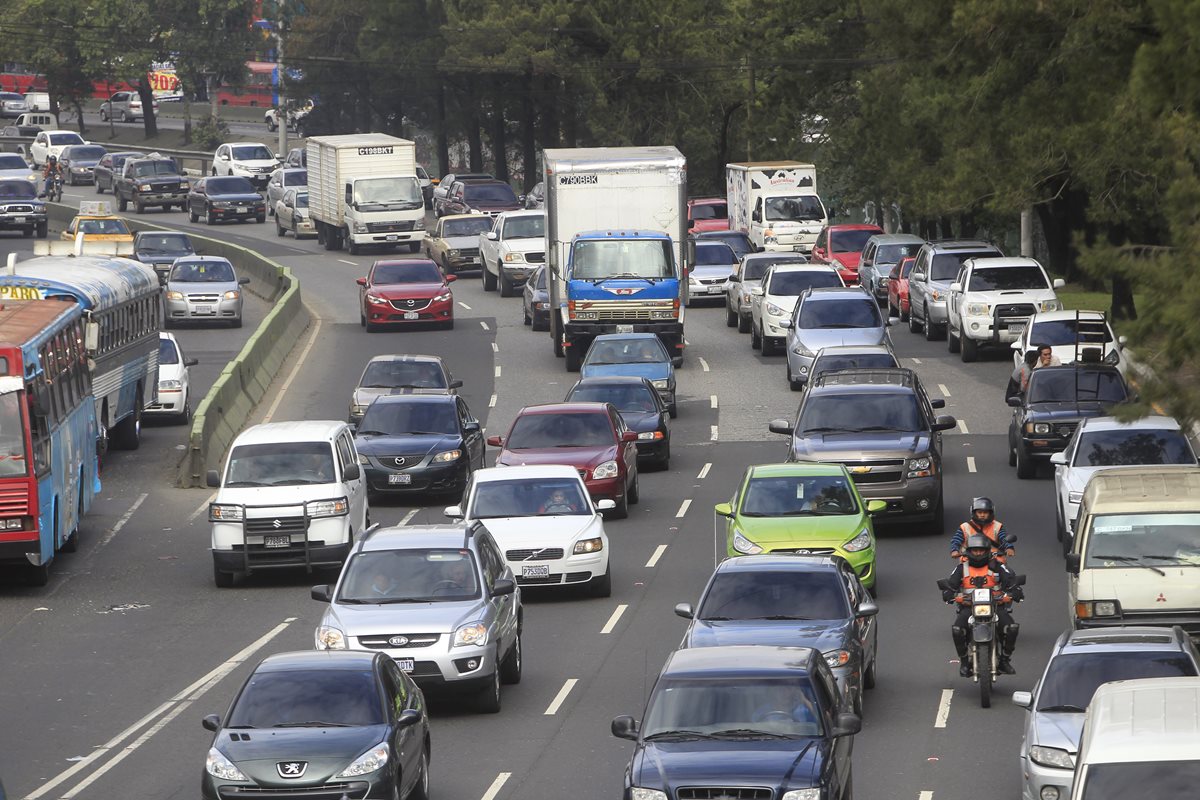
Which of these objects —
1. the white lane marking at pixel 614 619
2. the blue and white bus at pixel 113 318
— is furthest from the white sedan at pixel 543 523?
the blue and white bus at pixel 113 318

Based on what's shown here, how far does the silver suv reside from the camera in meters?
17.8

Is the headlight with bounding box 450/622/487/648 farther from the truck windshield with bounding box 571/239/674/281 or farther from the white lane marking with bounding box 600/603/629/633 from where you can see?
the truck windshield with bounding box 571/239/674/281

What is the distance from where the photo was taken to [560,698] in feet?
61.8

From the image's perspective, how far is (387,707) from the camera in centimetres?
1420

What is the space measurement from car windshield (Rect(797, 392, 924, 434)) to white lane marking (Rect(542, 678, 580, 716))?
912 cm

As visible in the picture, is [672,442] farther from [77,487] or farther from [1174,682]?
[1174,682]

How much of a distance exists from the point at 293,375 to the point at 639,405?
12250mm

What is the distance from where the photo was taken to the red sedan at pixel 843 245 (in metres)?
56.2

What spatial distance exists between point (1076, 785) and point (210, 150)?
10524 cm

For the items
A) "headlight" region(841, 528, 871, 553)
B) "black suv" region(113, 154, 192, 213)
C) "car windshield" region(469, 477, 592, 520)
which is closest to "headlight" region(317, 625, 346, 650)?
"car windshield" region(469, 477, 592, 520)

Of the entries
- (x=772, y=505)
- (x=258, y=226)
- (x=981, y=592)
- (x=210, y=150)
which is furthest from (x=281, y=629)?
(x=210, y=150)

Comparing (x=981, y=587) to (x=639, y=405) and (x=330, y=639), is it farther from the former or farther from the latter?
(x=639, y=405)

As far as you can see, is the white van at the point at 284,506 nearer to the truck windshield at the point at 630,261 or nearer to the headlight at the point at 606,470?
the headlight at the point at 606,470

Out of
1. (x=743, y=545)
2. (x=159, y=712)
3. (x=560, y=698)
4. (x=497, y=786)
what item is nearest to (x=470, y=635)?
(x=560, y=698)
